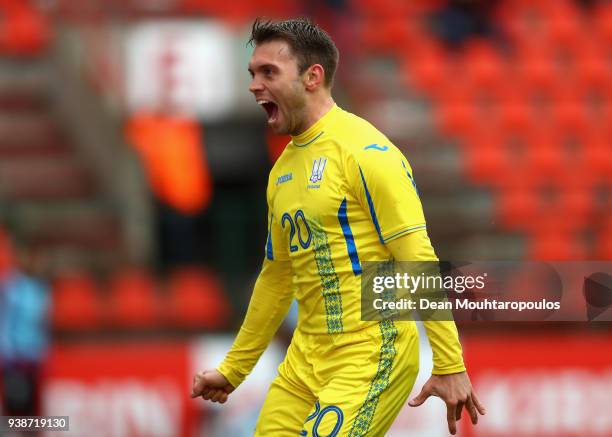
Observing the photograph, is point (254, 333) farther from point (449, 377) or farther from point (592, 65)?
point (592, 65)

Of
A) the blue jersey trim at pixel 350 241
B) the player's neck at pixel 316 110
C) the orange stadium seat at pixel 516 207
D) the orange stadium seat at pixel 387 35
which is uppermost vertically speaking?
the orange stadium seat at pixel 387 35

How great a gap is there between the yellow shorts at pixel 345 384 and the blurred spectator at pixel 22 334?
14.5 feet

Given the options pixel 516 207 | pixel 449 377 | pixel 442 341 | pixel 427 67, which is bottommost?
pixel 449 377

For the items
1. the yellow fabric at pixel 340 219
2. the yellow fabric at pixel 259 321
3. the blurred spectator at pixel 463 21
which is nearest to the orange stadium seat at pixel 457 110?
the blurred spectator at pixel 463 21

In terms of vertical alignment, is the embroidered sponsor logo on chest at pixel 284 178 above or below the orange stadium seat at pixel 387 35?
below

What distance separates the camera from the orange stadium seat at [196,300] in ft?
30.1

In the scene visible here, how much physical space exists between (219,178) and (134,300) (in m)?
2.46

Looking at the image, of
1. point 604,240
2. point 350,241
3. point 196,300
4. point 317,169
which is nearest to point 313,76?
point 317,169

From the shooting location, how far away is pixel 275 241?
14.5ft

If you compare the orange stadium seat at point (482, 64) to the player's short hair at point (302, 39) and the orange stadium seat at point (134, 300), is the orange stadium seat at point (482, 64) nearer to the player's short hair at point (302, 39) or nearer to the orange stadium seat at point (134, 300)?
the orange stadium seat at point (134, 300)

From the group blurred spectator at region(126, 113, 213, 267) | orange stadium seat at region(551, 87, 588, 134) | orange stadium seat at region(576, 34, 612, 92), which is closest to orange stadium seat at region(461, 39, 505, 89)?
orange stadium seat at region(551, 87, 588, 134)

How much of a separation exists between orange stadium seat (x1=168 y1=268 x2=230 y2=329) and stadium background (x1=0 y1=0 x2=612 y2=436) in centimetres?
2

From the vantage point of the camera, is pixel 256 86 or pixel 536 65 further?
pixel 536 65

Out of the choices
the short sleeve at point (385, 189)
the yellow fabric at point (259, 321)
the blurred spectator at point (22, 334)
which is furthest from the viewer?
the blurred spectator at point (22, 334)
